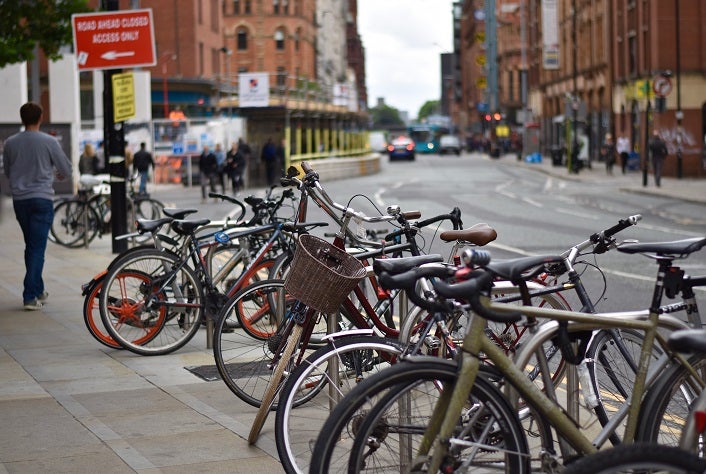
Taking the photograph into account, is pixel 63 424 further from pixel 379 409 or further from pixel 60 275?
pixel 60 275

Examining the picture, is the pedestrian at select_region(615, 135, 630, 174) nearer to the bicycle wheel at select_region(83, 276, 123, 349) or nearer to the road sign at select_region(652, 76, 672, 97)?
the road sign at select_region(652, 76, 672, 97)

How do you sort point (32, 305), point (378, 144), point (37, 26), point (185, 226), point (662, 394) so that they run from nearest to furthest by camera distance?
point (662, 394), point (185, 226), point (32, 305), point (37, 26), point (378, 144)

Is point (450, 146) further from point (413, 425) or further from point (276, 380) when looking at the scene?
point (413, 425)

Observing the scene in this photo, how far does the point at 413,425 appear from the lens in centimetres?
467

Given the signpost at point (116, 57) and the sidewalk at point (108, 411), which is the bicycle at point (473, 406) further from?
the signpost at point (116, 57)

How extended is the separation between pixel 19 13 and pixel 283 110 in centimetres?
4204

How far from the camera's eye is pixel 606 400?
5.62m

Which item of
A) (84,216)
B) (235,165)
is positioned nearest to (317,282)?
(84,216)

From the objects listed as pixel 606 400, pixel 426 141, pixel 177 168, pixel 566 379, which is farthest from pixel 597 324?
pixel 426 141

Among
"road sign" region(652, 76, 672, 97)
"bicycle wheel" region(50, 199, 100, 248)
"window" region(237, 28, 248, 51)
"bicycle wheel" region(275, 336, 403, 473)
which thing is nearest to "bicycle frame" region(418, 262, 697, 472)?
"bicycle wheel" region(275, 336, 403, 473)

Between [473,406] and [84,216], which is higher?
[84,216]

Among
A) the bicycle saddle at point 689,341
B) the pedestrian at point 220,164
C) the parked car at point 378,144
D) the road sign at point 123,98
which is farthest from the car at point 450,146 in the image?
the bicycle saddle at point 689,341

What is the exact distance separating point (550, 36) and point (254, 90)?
88.6 feet

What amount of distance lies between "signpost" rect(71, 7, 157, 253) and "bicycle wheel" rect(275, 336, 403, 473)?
1130 cm
